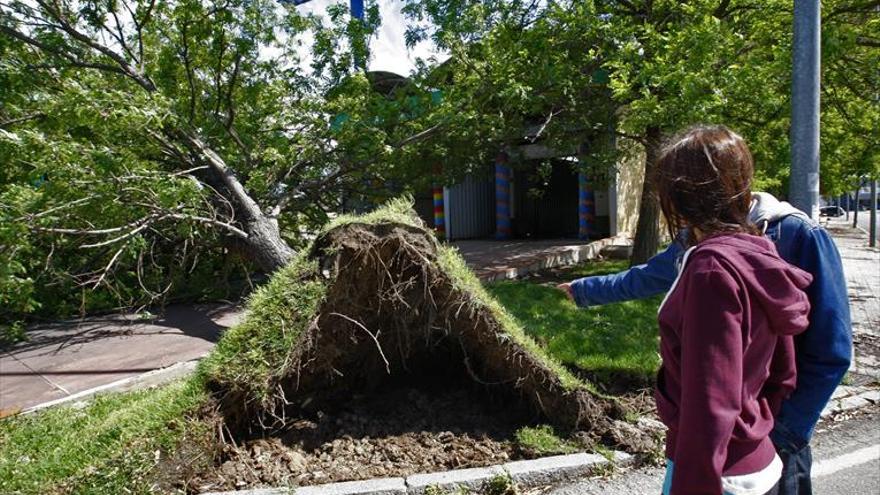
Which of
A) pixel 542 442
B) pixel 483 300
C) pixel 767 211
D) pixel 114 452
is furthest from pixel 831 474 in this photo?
pixel 114 452

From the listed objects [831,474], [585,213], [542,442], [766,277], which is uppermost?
[766,277]

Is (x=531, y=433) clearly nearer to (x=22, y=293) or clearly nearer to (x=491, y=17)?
(x=22, y=293)

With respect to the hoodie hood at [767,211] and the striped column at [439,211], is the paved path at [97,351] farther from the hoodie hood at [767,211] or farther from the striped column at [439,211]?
the striped column at [439,211]

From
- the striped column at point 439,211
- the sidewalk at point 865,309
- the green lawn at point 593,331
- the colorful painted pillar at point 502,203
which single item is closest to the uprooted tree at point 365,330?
the green lawn at point 593,331

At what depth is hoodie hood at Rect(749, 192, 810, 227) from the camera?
5.79 ft

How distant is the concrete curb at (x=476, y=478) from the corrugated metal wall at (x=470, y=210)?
643 inches

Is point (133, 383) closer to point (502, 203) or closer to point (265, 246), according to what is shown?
point (265, 246)

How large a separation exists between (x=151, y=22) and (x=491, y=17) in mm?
5519

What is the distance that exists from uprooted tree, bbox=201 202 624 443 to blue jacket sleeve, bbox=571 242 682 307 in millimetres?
→ 1535

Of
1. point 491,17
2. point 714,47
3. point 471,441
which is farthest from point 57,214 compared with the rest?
point 714,47

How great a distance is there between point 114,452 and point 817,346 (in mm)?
3698

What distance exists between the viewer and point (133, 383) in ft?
19.4

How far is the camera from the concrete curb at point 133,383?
5.52 metres

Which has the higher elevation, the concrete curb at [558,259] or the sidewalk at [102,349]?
the concrete curb at [558,259]
